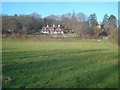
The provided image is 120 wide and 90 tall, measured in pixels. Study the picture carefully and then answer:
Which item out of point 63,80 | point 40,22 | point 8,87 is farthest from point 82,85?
point 40,22

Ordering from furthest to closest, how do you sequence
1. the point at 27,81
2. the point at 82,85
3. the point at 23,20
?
the point at 23,20 < the point at 27,81 < the point at 82,85

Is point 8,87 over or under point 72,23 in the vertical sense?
under

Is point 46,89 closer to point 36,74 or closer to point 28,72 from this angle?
point 36,74

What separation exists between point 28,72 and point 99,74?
2.35m

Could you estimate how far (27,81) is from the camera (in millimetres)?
3178

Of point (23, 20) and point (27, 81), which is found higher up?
point (23, 20)

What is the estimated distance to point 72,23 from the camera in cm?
543

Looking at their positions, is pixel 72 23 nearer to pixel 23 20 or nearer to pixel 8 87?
pixel 23 20

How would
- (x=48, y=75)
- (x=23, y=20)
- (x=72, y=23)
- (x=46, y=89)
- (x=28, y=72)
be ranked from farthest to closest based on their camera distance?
(x=23, y=20)
(x=72, y=23)
(x=28, y=72)
(x=48, y=75)
(x=46, y=89)

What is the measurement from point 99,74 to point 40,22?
5.18 m

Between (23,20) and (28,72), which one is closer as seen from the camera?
(28,72)

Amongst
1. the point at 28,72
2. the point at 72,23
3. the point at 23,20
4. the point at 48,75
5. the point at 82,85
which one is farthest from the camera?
the point at 23,20

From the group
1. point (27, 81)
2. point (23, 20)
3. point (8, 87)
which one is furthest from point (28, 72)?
point (23, 20)

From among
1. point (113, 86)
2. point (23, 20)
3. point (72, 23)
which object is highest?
point (23, 20)
